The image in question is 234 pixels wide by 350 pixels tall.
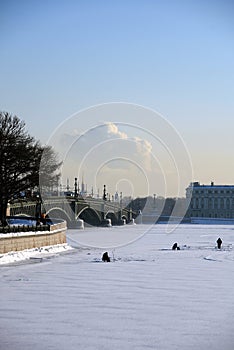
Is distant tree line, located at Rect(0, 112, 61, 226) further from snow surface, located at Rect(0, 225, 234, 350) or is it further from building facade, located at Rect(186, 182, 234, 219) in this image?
building facade, located at Rect(186, 182, 234, 219)

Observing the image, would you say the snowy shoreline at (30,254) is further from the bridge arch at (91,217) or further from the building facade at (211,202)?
the building facade at (211,202)

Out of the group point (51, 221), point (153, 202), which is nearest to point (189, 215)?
point (153, 202)

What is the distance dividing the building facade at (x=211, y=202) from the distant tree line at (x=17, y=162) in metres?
117

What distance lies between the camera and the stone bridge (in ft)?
207

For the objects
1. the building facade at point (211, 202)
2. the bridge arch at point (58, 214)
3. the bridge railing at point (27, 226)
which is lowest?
the bridge railing at point (27, 226)

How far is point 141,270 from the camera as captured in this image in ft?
82.4

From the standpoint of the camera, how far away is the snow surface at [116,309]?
436 inches

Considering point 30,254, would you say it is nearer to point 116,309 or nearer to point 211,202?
point 116,309

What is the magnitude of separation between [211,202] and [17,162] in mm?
126726

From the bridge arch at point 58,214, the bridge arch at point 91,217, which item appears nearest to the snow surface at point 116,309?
the bridge arch at point 58,214

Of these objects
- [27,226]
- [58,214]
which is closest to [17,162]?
[27,226]

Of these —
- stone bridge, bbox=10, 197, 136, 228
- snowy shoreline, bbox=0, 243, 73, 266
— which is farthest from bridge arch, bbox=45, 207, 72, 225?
snowy shoreline, bbox=0, 243, 73, 266

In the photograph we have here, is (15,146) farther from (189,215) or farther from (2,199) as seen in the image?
(189,215)

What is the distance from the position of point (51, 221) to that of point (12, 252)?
2308 centimetres
